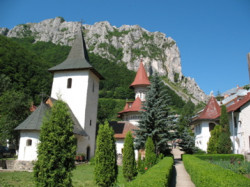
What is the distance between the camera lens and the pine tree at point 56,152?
6.47 meters

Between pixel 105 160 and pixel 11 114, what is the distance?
810 inches

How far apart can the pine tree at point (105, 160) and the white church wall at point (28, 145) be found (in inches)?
456

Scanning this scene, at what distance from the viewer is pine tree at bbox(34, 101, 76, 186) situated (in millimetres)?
6469

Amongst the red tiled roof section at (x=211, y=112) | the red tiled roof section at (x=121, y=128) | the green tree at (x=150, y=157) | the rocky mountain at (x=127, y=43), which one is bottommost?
the green tree at (x=150, y=157)

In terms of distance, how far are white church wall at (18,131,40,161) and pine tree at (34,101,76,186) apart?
12.8 metres

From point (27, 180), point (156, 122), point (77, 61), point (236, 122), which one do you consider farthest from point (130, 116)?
point (27, 180)

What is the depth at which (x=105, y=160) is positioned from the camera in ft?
29.0

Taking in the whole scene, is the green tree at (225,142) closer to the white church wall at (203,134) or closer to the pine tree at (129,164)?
the white church wall at (203,134)

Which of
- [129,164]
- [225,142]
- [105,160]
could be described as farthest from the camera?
[225,142]

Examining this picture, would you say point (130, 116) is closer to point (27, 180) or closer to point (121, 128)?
point (121, 128)

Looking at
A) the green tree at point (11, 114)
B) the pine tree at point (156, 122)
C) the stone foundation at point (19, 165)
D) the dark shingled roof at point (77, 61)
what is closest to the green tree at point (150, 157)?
the pine tree at point (156, 122)

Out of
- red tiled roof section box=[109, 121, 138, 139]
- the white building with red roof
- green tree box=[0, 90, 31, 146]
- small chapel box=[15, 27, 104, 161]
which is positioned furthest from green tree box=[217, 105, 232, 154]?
green tree box=[0, 90, 31, 146]

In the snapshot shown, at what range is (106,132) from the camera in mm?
9422

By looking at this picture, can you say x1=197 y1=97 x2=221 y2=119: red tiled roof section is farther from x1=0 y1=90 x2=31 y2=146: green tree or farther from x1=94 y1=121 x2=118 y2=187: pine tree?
x1=0 y1=90 x2=31 y2=146: green tree
